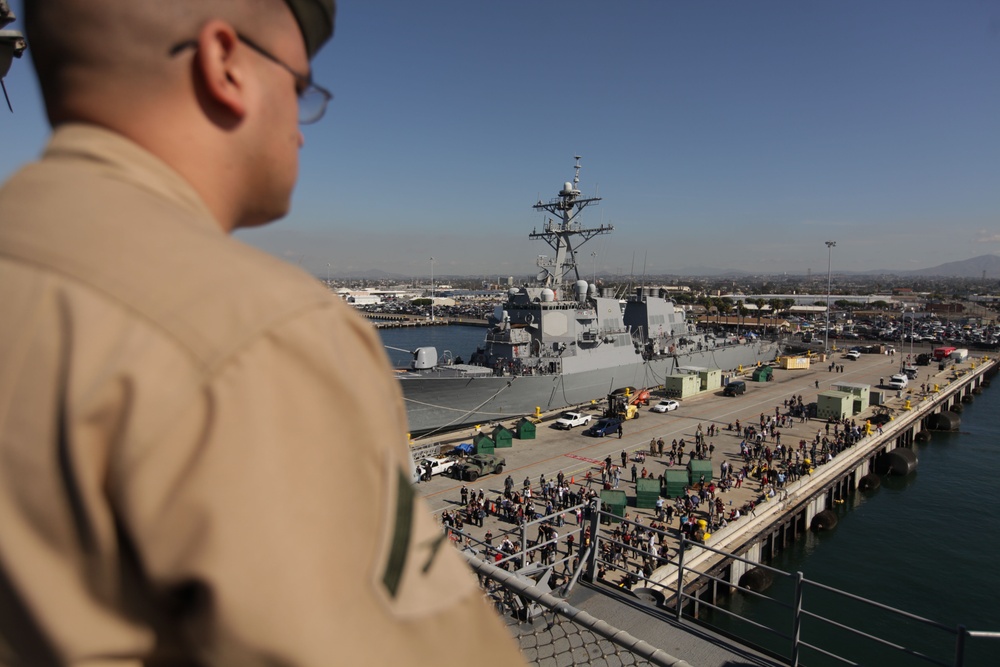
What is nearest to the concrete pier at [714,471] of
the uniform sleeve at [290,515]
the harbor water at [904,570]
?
the harbor water at [904,570]

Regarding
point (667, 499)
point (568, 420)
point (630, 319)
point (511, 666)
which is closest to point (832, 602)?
point (667, 499)

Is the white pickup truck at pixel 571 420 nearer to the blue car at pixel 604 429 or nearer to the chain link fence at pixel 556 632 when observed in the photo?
the blue car at pixel 604 429

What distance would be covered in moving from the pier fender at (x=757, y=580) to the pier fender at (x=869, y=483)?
11445 mm

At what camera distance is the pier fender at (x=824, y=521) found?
76.4 feet

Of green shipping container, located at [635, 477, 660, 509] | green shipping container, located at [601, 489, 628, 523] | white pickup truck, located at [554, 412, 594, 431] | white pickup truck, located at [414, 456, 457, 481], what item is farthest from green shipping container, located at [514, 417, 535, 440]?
green shipping container, located at [601, 489, 628, 523]

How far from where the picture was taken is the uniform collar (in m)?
0.77

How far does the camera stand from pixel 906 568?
19234 mm

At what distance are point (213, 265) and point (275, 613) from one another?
37cm

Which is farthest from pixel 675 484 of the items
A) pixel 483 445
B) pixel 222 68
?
pixel 222 68

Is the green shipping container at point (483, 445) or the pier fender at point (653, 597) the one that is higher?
the pier fender at point (653, 597)

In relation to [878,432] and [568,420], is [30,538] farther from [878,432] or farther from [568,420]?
[878,432]

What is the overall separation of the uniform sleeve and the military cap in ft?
1.84

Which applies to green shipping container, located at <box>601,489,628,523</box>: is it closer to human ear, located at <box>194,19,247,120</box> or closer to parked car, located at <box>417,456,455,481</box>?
parked car, located at <box>417,456,455,481</box>

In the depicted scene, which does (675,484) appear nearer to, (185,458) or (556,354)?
(556,354)
